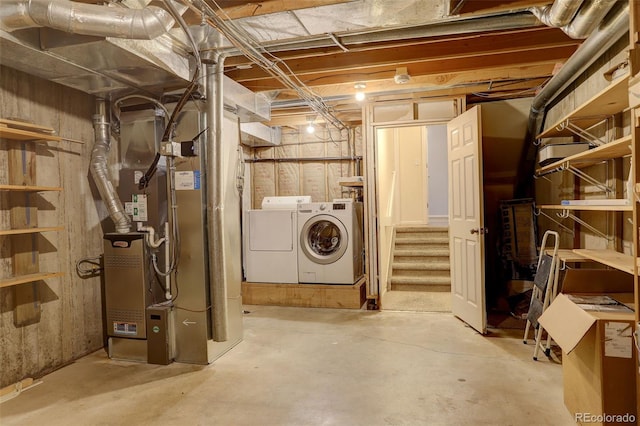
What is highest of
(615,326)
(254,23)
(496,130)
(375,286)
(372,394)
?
(254,23)

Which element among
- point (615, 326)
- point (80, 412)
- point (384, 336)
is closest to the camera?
point (615, 326)

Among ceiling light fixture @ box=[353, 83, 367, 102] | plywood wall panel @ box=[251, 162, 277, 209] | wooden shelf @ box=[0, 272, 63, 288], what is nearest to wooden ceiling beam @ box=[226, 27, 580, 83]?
ceiling light fixture @ box=[353, 83, 367, 102]

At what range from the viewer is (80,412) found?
2254 mm

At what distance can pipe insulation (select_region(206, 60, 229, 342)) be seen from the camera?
2.78 metres

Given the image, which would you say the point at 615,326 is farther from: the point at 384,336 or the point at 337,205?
the point at 337,205

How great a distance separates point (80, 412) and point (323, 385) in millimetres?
1501

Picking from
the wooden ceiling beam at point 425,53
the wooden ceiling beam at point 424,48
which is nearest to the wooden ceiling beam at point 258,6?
the wooden ceiling beam at point 424,48

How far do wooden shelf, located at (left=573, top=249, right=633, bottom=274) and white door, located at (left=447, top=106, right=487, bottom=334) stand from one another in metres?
1.13

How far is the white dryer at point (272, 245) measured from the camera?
4680mm

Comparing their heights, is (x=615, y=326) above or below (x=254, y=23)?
below

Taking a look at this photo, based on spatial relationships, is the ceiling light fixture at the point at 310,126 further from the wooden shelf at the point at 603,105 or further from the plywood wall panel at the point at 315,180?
the wooden shelf at the point at 603,105

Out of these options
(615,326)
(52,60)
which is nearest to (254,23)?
(52,60)

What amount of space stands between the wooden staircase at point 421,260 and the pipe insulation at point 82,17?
4.15 m

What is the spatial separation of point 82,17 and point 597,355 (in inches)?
123
